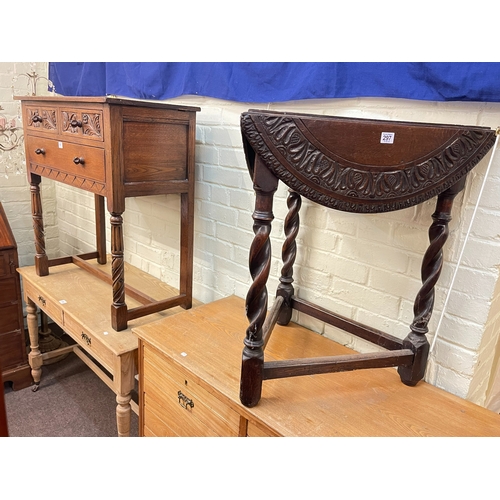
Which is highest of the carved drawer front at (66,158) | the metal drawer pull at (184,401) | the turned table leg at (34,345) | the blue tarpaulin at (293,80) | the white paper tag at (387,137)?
the blue tarpaulin at (293,80)

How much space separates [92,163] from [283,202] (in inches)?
27.8

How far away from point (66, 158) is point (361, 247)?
119cm

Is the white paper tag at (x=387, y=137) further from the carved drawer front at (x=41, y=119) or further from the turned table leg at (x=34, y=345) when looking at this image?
the turned table leg at (x=34, y=345)

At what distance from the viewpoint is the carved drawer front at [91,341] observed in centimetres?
Result: 158

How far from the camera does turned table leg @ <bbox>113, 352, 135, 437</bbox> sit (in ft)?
4.97

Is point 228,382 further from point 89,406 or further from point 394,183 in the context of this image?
point 89,406

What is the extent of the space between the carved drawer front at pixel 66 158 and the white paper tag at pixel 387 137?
3.11 feet

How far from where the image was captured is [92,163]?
1477 mm

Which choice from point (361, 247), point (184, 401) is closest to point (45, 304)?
point (184, 401)

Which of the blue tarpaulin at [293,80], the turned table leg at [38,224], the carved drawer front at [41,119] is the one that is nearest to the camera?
the blue tarpaulin at [293,80]

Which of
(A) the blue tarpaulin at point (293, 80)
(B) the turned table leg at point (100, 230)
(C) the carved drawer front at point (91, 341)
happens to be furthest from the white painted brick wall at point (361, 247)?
(C) the carved drawer front at point (91, 341)

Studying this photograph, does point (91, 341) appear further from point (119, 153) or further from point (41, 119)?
point (41, 119)

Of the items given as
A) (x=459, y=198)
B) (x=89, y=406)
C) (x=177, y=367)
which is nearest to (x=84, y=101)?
(x=177, y=367)

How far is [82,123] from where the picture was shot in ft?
4.84
